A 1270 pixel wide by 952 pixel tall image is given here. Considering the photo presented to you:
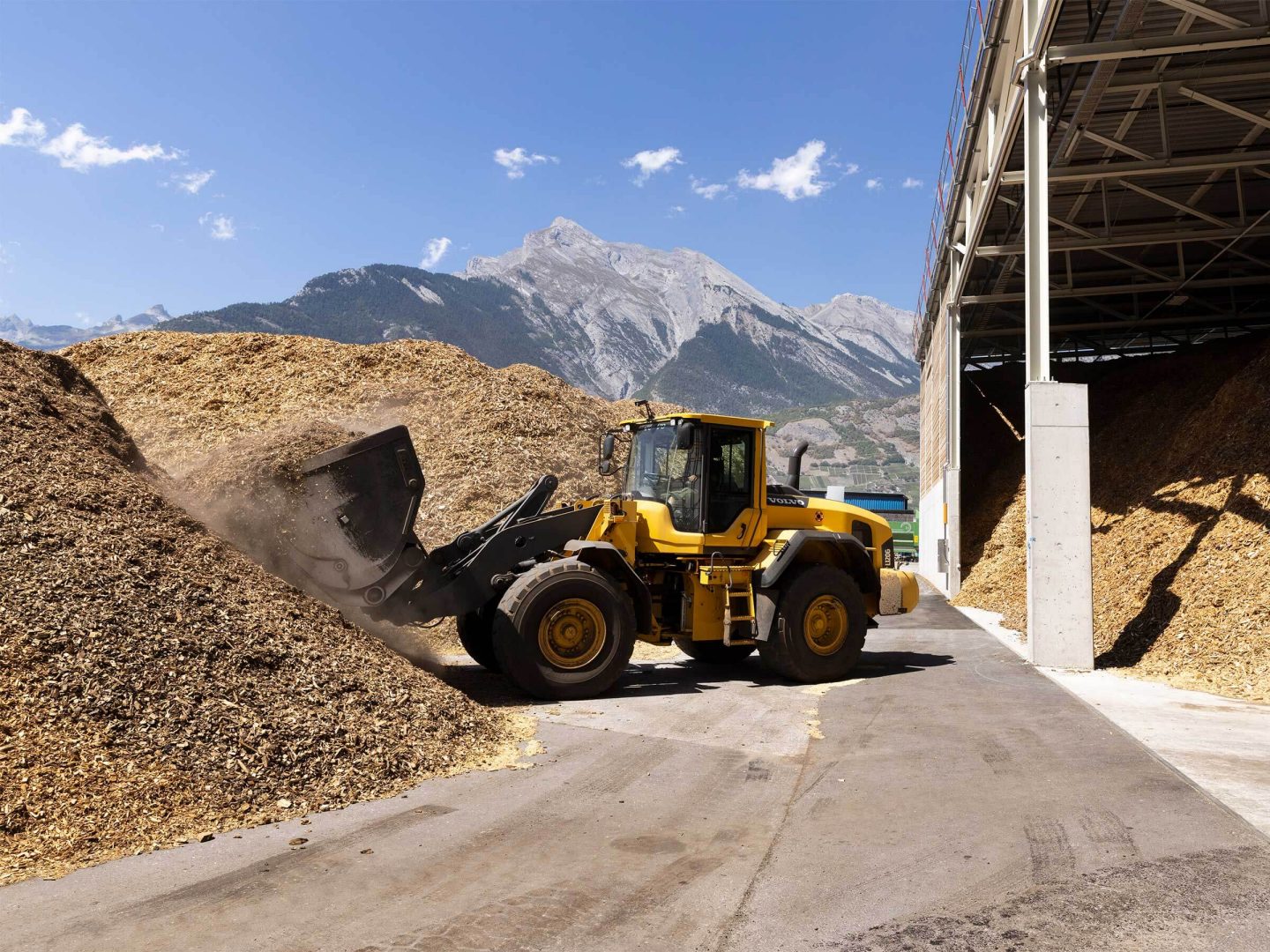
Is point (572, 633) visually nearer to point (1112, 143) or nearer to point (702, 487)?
point (702, 487)

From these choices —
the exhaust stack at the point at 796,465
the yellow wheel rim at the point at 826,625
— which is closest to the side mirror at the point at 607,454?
the exhaust stack at the point at 796,465

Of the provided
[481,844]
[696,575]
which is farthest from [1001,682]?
[481,844]

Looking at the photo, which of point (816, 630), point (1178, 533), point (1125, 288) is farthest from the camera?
point (1125, 288)

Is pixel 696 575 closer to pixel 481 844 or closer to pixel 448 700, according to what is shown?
pixel 448 700

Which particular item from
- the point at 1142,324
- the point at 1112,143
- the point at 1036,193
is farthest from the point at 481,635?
the point at 1142,324

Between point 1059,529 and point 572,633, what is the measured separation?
18.6 ft

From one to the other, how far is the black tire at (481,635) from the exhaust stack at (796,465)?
12.1ft

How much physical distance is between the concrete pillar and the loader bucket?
6.75 metres

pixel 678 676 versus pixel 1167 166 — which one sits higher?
pixel 1167 166

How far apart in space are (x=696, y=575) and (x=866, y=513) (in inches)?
98.0

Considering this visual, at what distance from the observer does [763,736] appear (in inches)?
303

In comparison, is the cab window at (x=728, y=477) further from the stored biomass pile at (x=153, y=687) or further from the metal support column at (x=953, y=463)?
the metal support column at (x=953, y=463)

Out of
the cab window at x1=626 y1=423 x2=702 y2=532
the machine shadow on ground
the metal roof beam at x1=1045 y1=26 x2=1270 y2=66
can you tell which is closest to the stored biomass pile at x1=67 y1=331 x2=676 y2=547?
the machine shadow on ground

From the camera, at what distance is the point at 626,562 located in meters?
9.55
